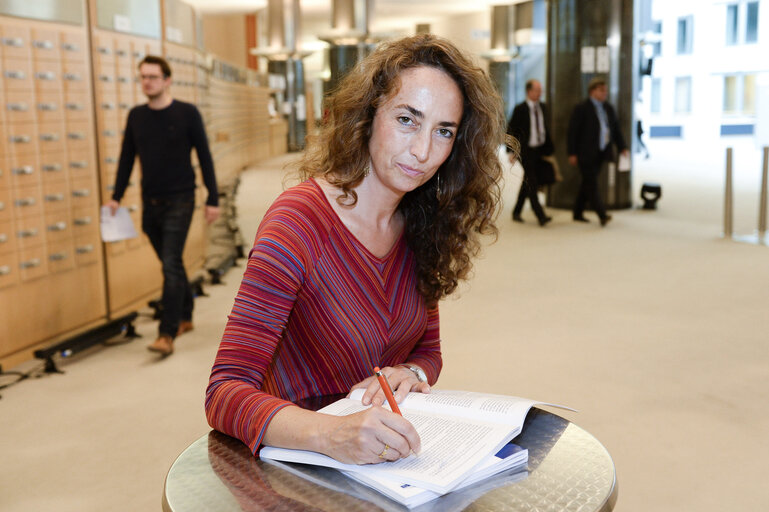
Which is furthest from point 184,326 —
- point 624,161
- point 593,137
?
point 624,161

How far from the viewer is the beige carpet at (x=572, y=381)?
297cm

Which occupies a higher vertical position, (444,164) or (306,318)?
(444,164)

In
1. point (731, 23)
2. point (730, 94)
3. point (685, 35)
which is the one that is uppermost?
point (731, 23)

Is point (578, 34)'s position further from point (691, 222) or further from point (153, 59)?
point (153, 59)

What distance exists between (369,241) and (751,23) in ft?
80.0

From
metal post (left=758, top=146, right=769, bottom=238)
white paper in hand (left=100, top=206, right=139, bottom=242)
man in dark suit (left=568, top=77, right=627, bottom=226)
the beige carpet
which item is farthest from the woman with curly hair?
man in dark suit (left=568, top=77, right=627, bottom=226)

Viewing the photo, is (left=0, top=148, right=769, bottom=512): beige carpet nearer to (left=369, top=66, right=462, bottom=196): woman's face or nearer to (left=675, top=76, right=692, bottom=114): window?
(left=369, top=66, right=462, bottom=196): woman's face

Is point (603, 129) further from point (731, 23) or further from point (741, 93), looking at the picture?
point (741, 93)

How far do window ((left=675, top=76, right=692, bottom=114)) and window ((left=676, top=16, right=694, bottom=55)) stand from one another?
37.4 inches

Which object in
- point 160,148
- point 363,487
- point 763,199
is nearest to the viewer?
point 363,487

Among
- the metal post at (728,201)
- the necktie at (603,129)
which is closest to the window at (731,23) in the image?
the necktie at (603,129)

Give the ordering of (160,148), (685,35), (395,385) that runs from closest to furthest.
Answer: (395,385) < (160,148) < (685,35)

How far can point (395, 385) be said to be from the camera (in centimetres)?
149

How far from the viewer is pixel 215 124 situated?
39.1 ft
